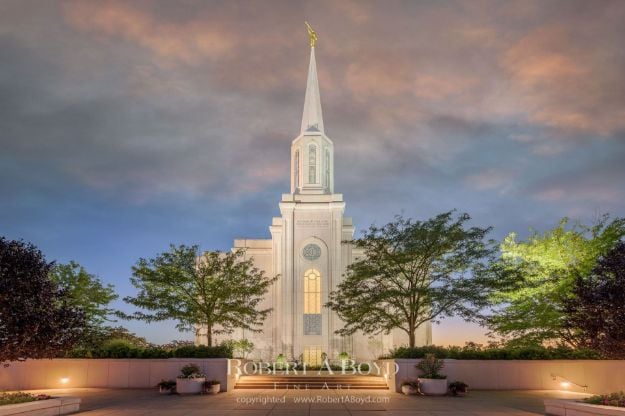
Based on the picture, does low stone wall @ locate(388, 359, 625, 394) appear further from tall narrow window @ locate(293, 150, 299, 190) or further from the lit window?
tall narrow window @ locate(293, 150, 299, 190)

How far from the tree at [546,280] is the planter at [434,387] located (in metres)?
6.30

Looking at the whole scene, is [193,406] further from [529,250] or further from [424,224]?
[529,250]

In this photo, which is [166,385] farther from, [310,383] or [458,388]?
[458,388]

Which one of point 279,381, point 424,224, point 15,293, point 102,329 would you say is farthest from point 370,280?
point 15,293

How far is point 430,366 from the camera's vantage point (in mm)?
24891

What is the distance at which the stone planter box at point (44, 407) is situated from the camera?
14891 millimetres

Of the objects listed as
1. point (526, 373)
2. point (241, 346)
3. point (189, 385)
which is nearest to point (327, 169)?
point (241, 346)

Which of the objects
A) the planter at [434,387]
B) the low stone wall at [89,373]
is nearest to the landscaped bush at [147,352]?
the low stone wall at [89,373]

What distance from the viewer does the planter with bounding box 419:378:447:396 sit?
79.1 feet

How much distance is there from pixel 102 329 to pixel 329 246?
19438 mm

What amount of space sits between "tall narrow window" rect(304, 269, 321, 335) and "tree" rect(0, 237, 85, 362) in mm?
30161

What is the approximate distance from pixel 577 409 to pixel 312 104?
42.3 m

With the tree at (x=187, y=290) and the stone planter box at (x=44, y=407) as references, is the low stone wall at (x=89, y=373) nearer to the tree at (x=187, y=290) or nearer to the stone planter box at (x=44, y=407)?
the tree at (x=187, y=290)

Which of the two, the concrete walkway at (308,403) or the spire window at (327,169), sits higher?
the spire window at (327,169)
